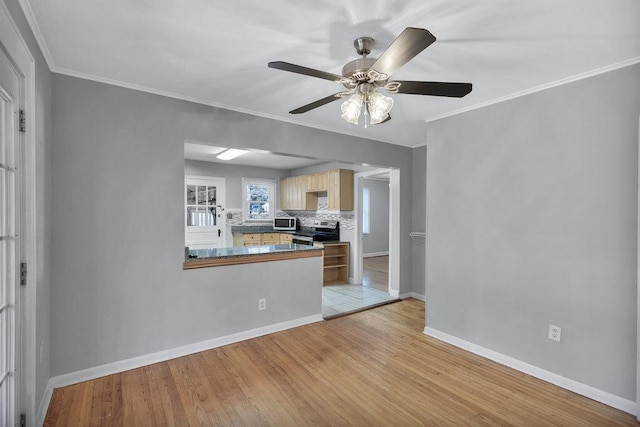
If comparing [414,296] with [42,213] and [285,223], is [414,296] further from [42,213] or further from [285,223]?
[42,213]

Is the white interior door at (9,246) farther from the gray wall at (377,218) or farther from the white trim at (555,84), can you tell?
the gray wall at (377,218)

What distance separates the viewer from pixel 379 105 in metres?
1.79

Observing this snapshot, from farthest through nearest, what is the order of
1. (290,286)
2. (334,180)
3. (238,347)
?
1. (334,180)
2. (290,286)
3. (238,347)

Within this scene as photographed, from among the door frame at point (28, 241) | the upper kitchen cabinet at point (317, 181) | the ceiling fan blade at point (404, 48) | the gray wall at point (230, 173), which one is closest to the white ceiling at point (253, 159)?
the gray wall at point (230, 173)

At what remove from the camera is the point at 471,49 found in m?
1.93

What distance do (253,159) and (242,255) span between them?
3183mm

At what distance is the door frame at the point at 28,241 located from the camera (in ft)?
5.32

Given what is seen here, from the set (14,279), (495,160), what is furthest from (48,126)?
(495,160)

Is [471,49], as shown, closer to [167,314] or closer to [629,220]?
[629,220]

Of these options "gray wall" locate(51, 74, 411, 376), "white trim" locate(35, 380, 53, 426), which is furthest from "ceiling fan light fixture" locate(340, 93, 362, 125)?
"white trim" locate(35, 380, 53, 426)

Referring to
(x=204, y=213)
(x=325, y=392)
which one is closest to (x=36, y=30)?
(x=325, y=392)

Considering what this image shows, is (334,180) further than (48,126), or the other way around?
(334,180)

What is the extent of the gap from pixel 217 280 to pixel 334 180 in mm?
3177

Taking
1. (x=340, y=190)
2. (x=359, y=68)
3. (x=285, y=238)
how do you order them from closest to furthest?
(x=359, y=68), (x=340, y=190), (x=285, y=238)
